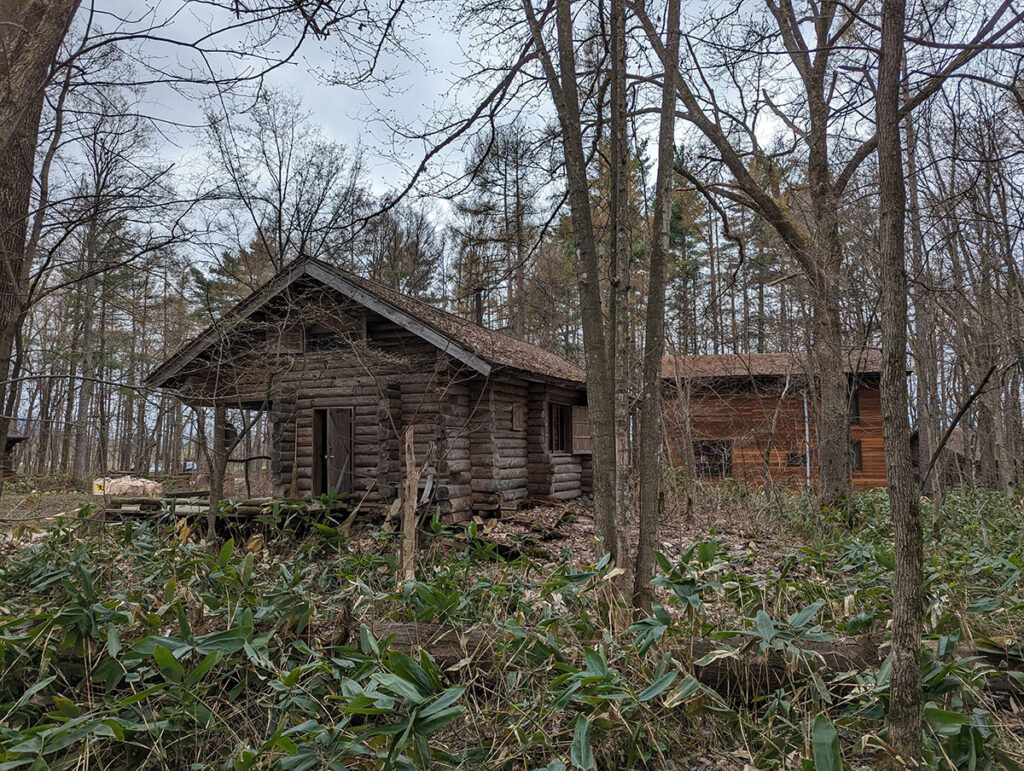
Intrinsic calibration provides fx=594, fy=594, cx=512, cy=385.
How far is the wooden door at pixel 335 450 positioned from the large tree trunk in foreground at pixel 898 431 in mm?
11153

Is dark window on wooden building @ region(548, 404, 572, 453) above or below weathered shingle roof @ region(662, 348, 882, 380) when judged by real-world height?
below

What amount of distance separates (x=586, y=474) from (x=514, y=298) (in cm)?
835

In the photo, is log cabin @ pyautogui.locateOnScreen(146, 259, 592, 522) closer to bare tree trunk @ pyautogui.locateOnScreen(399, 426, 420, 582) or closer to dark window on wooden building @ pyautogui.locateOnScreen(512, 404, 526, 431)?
dark window on wooden building @ pyautogui.locateOnScreen(512, 404, 526, 431)

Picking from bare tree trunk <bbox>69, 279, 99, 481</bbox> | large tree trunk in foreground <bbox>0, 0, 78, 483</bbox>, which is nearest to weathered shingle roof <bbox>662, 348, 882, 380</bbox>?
large tree trunk in foreground <bbox>0, 0, 78, 483</bbox>

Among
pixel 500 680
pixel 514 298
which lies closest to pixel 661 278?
pixel 500 680

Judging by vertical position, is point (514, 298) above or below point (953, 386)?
above

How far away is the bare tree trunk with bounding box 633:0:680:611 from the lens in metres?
4.14

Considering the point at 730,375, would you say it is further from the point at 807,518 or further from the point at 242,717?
the point at 242,717

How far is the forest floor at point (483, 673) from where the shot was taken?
2.32 metres

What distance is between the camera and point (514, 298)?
71.8 ft

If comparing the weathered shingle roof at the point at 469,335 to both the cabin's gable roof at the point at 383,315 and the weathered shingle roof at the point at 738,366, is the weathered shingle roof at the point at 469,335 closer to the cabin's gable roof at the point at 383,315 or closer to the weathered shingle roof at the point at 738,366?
the cabin's gable roof at the point at 383,315

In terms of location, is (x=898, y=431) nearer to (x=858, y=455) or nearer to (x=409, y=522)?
(x=409, y=522)

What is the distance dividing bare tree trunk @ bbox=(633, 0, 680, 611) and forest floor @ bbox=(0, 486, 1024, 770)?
0.42 metres

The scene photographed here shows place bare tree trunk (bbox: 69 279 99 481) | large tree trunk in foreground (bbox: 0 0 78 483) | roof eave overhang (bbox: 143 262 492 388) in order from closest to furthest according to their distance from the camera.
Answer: large tree trunk in foreground (bbox: 0 0 78 483) < roof eave overhang (bbox: 143 262 492 388) < bare tree trunk (bbox: 69 279 99 481)
